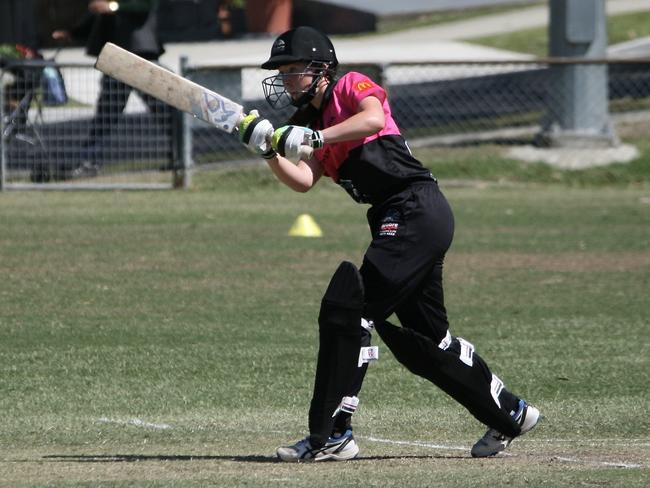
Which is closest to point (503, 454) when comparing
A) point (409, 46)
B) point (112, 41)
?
point (112, 41)

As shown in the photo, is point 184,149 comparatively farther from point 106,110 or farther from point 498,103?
point 498,103

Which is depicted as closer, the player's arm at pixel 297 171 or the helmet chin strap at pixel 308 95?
the helmet chin strap at pixel 308 95

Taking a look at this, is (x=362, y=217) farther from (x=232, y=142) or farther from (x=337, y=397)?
(x=337, y=397)

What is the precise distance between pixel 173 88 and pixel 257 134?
549mm

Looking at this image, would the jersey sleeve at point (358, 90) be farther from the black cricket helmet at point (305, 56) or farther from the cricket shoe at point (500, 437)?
the cricket shoe at point (500, 437)

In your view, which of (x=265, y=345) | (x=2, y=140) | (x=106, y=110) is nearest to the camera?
(x=265, y=345)

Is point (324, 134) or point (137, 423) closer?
point (324, 134)

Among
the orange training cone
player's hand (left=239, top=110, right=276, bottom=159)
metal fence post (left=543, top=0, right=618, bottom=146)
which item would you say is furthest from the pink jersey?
metal fence post (left=543, top=0, right=618, bottom=146)

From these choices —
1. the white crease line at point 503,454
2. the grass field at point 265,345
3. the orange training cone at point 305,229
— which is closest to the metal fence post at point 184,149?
the grass field at point 265,345

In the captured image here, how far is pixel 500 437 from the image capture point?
613cm

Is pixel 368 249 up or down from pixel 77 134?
up

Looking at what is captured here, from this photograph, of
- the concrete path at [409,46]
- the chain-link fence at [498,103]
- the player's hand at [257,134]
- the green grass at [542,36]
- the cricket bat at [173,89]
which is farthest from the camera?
the green grass at [542,36]

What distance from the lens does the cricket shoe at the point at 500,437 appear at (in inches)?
239

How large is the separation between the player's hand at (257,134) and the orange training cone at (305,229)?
706 centimetres
